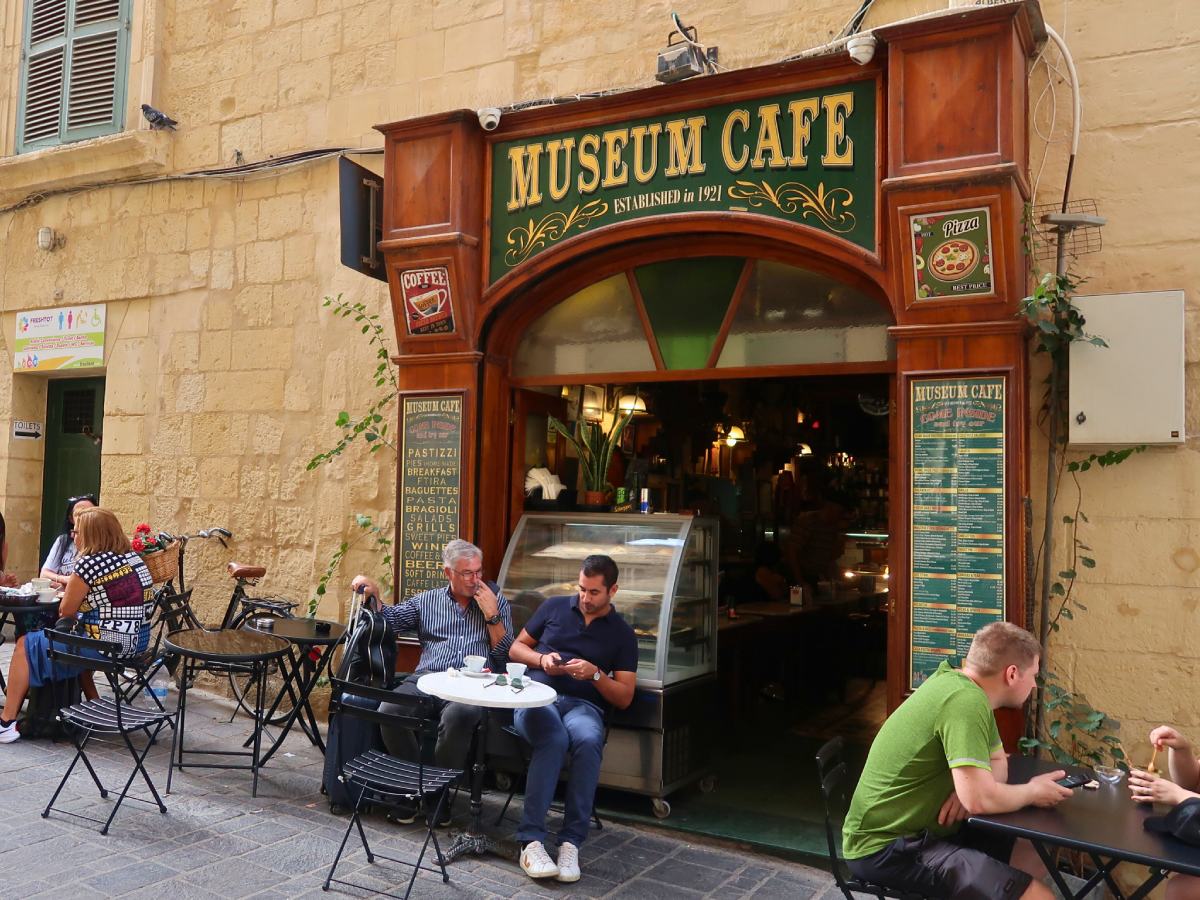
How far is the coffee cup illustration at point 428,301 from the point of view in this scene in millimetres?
5848

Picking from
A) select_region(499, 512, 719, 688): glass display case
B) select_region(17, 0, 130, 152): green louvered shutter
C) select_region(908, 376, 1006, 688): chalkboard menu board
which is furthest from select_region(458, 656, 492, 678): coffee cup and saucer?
select_region(17, 0, 130, 152): green louvered shutter

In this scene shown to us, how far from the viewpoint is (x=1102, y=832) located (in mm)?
2973

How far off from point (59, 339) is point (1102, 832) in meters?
8.47

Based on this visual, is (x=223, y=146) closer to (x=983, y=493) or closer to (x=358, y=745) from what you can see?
(x=358, y=745)

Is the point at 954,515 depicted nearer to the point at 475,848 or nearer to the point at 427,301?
the point at 475,848

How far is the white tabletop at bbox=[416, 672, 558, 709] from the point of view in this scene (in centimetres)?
411

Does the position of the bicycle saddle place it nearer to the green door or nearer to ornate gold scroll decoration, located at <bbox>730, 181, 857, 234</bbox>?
the green door

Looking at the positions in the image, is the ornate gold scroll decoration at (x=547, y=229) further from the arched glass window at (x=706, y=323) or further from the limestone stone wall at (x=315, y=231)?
the limestone stone wall at (x=315, y=231)


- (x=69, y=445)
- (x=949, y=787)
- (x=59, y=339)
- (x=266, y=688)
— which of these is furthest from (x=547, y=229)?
(x=69, y=445)

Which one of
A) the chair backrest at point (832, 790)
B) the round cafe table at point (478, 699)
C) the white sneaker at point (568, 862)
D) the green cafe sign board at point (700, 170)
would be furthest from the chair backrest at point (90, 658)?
the chair backrest at point (832, 790)

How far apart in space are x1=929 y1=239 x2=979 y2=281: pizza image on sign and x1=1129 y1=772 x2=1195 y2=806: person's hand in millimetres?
2221

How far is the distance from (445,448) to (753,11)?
3028 mm

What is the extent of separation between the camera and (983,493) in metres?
4.44

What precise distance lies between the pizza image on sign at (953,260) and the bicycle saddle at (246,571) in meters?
4.86
